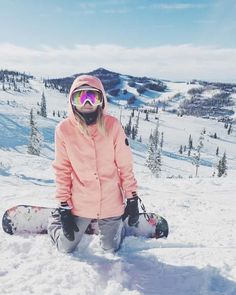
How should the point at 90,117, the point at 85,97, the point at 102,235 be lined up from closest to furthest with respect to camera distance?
the point at 85,97 → the point at 90,117 → the point at 102,235

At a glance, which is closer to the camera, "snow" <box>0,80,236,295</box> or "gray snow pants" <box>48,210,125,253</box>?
"snow" <box>0,80,236,295</box>

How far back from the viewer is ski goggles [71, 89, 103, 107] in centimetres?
538

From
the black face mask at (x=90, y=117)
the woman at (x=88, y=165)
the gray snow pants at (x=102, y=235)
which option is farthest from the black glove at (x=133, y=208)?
the black face mask at (x=90, y=117)

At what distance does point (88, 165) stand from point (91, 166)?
0.05m

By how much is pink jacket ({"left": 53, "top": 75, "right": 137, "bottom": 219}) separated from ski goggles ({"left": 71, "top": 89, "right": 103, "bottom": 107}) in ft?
0.34

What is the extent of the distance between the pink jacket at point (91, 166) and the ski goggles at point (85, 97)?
0.34 ft

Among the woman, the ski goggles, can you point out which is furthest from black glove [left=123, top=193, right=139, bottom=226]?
the ski goggles

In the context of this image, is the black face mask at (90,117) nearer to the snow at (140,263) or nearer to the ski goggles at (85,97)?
the ski goggles at (85,97)

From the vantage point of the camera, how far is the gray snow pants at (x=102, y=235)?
18.5 feet

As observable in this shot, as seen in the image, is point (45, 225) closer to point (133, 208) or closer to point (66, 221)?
point (66, 221)

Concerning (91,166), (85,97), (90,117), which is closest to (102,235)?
(91,166)

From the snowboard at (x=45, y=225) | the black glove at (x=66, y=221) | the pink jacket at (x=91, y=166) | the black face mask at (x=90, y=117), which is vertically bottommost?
the snowboard at (x=45, y=225)

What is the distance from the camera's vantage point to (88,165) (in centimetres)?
551

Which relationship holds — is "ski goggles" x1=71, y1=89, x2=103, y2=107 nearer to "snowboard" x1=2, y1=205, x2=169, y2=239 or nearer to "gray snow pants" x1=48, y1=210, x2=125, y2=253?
"gray snow pants" x1=48, y1=210, x2=125, y2=253
